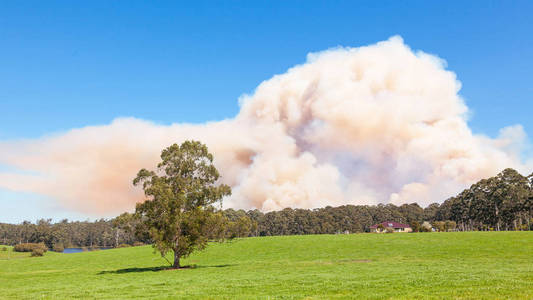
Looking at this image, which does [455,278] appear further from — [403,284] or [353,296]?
[353,296]

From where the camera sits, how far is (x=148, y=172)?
48281 mm

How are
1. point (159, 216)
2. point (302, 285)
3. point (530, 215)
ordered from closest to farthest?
point (302, 285) → point (159, 216) → point (530, 215)

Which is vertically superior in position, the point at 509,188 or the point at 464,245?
the point at 509,188

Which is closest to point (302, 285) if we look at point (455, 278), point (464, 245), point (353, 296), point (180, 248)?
point (353, 296)

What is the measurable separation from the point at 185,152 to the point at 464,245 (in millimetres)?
50391

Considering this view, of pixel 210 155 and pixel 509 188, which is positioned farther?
pixel 509 188

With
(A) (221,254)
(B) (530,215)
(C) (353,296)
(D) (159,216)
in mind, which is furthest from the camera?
(B) (530,215)

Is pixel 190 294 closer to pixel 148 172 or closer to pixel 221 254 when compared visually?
pixel 148 172

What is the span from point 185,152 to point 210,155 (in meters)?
3.38

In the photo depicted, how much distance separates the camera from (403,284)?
74.3 ft

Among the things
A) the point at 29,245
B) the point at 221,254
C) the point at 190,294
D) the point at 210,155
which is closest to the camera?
the point at 190,294

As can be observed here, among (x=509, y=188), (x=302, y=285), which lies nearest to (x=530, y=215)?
(x=509, y=188)

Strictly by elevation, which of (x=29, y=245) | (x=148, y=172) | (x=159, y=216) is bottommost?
(x=29, y=245)

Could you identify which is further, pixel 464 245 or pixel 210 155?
pixel 464 245
